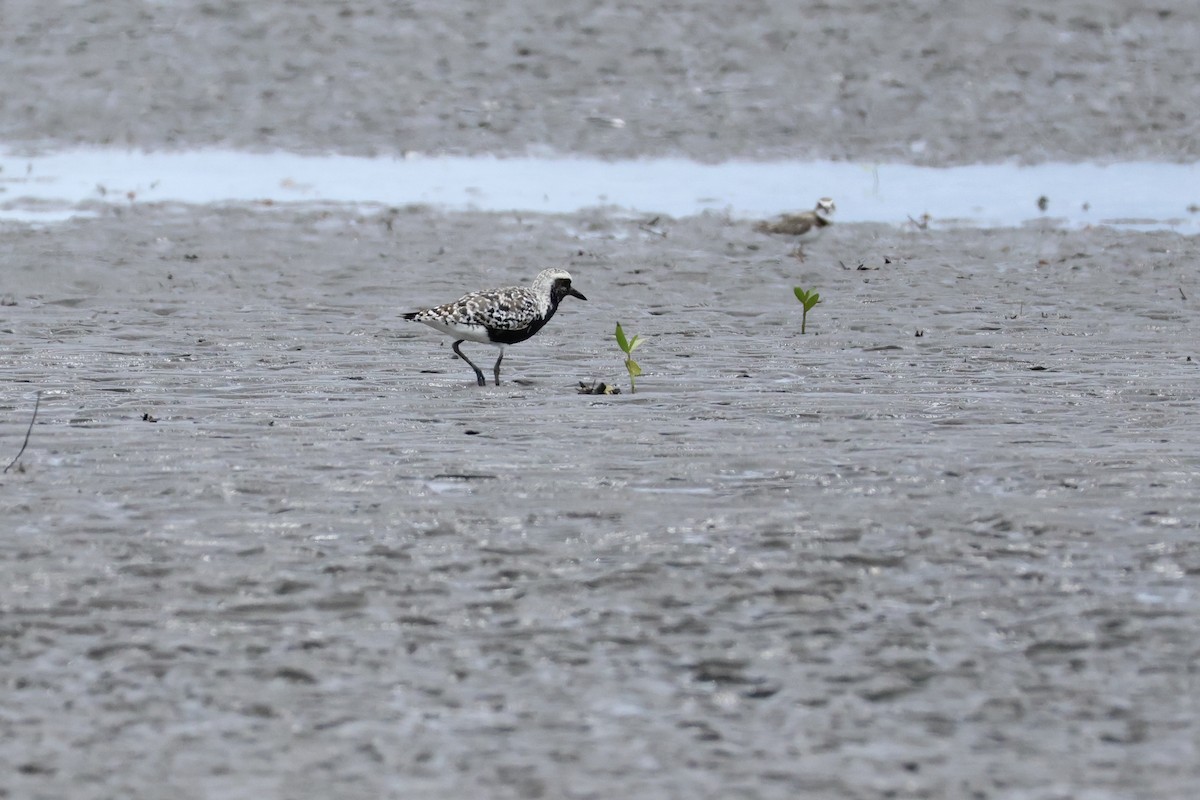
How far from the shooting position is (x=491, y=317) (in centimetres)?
1241

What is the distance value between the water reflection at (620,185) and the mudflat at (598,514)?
33.8 inches

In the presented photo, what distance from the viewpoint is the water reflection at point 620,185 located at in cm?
2011

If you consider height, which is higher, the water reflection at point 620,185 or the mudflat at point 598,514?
the water reflection at point 620,185

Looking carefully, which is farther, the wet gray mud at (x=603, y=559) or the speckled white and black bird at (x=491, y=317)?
the speckled white and black bird at (x=491, y=317)

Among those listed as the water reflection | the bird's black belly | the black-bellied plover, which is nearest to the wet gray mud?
the bird's black belly

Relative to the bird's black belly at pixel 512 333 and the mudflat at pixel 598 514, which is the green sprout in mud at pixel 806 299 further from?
the bird's black belly at pixel 512 333

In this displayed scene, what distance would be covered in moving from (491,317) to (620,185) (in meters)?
9.53

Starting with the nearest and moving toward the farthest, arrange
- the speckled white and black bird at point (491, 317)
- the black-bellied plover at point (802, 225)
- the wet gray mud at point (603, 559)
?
the wet gray mud at point (603, 559), the speckled white and black bird at point (491, 317), the black-bellied plover at point (802, 225)

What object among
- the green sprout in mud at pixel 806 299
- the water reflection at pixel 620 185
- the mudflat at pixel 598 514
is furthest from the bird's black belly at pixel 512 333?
the water reflection at pixel 620 185

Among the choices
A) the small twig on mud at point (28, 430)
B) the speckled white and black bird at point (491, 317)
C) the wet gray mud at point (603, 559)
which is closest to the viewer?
the wet gray mud at point (603, 559)

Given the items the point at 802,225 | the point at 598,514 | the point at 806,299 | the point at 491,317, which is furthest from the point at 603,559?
the point at 802,225

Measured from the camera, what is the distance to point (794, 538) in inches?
320

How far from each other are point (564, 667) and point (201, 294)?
32.6ft

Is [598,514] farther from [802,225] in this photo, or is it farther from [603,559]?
[802,225]
